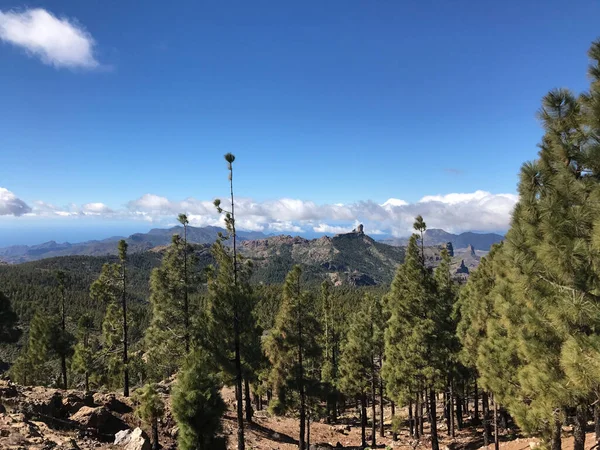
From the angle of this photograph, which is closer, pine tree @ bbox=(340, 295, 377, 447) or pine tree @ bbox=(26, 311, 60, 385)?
pine tree @ bbox=(340, 295, 377, 447)

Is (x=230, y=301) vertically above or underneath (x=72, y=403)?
above

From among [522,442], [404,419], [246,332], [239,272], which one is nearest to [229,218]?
[239,272]

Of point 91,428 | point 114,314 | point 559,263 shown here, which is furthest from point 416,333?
point 114,314

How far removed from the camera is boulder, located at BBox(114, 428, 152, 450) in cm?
1505

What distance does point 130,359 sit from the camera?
83.0 feet

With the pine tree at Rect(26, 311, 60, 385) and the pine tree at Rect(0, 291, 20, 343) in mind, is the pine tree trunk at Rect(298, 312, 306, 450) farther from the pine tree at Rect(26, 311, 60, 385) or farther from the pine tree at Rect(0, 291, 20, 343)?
the pine tree at Rect(26, 311, 60, 385)

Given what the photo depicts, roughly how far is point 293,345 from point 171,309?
8033 millimetres

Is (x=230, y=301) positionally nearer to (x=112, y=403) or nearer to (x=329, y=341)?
(x=112, y=403)

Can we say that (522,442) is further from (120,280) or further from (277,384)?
(120,280)

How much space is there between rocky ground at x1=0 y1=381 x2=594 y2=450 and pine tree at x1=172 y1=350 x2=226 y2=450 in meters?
3.81

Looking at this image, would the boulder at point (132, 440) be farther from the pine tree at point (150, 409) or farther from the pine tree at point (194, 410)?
the pine tree at point (194, 410)

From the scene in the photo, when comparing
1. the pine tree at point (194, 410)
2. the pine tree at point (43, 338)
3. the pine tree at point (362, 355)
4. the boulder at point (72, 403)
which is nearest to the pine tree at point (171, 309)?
the boulder at point (72, 403)

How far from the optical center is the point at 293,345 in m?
22.2

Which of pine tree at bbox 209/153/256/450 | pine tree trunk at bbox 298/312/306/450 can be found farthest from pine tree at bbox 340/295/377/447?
pine tree at bbox 209/153/256/450
